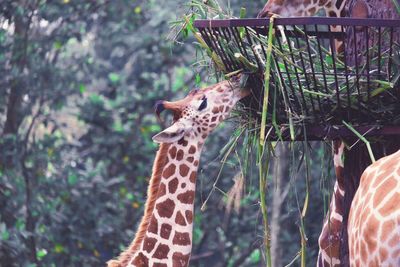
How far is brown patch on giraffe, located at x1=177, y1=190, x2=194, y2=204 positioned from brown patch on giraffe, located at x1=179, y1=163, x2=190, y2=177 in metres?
0.09

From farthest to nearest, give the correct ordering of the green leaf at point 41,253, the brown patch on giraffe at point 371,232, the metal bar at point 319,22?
the green leaf at point 41,253, the metal bar at point 319,22, the brown patch on giraffe at point 371,232

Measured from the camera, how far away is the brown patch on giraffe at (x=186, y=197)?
5129 millimetres

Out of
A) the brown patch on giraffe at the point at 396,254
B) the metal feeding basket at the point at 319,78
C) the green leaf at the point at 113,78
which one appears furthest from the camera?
the green leaf at the point at 113,78

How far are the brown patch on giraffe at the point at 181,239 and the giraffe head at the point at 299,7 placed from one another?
109cm

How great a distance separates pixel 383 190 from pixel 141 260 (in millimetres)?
1579

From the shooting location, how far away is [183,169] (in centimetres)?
514

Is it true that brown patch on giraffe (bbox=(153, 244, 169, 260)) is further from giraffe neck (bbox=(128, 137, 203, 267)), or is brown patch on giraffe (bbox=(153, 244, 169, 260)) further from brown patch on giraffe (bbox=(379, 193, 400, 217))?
brown patch on giraffe (bbox=(379, 193, 400, 217))

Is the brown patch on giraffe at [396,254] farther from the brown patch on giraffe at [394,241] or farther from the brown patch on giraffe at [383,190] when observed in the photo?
the brown patch on giraffe at [383,190]

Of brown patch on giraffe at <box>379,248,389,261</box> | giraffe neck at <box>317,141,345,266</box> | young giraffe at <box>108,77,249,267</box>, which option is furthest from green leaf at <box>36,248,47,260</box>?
brown patch on giraffe at <box>379,248,389,261</box>

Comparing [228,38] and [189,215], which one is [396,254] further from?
[189,215]

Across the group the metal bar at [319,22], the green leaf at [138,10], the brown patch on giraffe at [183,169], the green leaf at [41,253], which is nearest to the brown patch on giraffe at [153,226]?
the brown patch on giraffe at [183,169]

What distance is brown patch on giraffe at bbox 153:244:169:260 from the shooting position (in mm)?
5043

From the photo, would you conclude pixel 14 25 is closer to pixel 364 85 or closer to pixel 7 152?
pixel 7 152

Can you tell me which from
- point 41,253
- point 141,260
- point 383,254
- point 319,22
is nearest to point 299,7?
point 319,22
